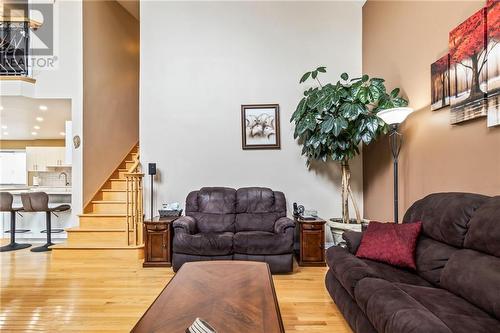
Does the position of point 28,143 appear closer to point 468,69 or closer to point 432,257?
point 432,257

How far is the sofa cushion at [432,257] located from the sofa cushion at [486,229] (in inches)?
7.0

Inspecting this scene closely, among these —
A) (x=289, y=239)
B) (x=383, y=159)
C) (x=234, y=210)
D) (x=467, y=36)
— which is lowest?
(x=289, y=239)

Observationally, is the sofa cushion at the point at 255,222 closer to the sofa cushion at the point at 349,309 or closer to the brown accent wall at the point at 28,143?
the sofa cushion at the point at 349,309

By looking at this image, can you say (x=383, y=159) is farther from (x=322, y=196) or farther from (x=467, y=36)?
(x=467, y=36)

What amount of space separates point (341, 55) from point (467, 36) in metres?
2.37

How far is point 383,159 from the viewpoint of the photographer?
3.68 m

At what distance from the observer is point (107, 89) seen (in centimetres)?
532

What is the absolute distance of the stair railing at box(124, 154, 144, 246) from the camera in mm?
3996

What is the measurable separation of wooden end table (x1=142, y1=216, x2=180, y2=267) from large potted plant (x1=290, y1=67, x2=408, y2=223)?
87.8 inches

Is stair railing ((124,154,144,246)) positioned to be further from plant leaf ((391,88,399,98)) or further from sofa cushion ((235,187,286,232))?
plant leaf ((391,88,399,98))

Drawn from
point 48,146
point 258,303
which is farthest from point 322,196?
point 48,146

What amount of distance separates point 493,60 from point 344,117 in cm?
150

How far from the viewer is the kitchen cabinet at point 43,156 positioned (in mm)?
7617

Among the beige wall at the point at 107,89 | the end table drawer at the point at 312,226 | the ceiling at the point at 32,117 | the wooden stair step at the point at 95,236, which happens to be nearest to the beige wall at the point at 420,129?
the end table drawer at the point at 312,226
